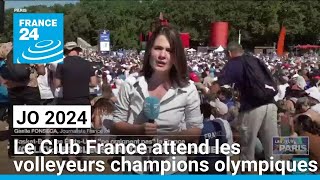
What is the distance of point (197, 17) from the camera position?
5391 millimetres

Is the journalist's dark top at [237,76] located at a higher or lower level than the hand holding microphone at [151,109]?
higher

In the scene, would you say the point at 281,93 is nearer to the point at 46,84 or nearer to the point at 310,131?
the point at 310,131

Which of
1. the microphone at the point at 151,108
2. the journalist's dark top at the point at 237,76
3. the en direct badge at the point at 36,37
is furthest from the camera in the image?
the journalist's dark top at the point at 237,76

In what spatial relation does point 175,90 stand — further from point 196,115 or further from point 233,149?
point 233,149

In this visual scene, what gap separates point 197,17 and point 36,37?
3.27 feet

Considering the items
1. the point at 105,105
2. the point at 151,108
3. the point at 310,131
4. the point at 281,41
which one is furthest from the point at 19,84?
the point at 310,131

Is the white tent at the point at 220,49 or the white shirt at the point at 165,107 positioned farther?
the white tent at the point at 220,49

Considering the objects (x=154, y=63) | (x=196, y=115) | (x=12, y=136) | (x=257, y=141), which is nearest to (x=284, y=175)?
(x=257, y=141)

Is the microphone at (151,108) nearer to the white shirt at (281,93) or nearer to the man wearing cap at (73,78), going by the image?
the man wearing cap at (73,78)

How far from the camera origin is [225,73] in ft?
17.5

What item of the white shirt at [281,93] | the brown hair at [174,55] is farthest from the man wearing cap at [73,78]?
the white shirt at [281,93]

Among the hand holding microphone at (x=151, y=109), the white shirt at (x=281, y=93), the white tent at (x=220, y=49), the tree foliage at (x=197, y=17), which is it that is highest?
the tree foliage at (x=197, y=17)

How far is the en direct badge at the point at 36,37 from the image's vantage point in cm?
520

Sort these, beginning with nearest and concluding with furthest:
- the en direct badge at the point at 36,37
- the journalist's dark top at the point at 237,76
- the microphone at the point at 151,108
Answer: the microphone at the point at 151,108, the en direct badge at the point at 36,37, the journalist's dark top at the point at 237,76
